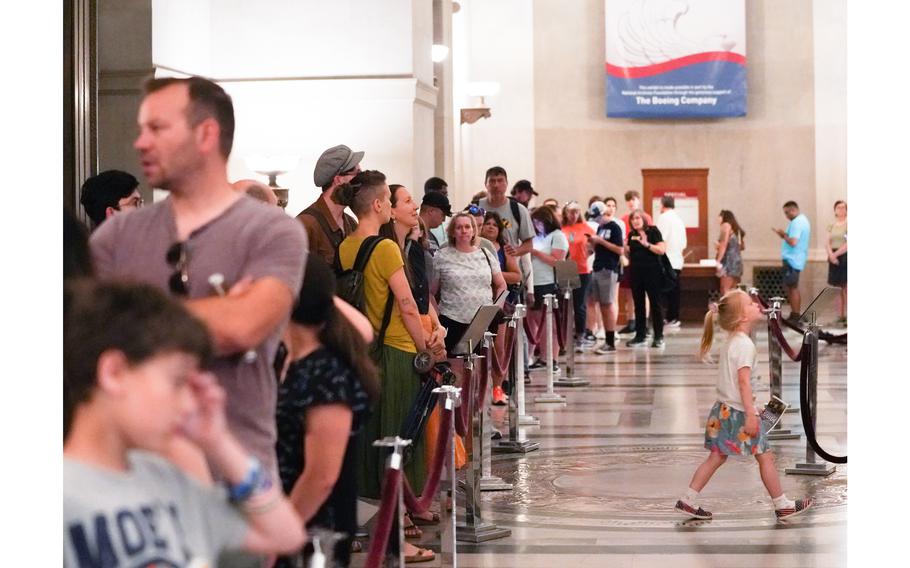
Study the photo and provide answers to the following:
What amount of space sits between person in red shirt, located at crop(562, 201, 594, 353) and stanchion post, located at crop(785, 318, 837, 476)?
6607mm

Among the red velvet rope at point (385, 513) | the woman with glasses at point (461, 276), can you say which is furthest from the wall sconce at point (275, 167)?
the woman with glasses at point (461, 276)

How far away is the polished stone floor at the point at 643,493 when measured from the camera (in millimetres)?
6223

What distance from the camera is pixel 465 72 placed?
72.3 feet

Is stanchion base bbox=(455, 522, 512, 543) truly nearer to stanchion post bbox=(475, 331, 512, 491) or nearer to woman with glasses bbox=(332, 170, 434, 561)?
stanchion post bbox=(475, 331, 512, 491)

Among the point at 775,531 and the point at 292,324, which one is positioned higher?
the point at 292,324

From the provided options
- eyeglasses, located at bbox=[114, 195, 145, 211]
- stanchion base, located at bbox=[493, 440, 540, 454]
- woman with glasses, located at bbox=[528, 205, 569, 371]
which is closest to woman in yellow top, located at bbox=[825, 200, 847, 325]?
eyeglasses, located at bbox=[114, 195, 145, 211]

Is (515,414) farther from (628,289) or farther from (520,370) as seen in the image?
(628,289)

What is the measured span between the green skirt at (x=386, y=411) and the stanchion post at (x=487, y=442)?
74.1 inches

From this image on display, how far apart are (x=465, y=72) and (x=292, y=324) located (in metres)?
19.2

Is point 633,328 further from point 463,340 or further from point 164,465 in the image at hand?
point 164,465

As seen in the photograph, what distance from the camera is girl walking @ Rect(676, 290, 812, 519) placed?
6617 millimetres

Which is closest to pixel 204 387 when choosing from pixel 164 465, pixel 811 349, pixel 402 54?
pixel 164 465

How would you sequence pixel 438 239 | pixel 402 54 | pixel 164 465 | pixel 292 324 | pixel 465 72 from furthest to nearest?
1. pixel 465 72
2. pixel 438 239
3. pixel 402 54
4. pixel 292 324
5. pixel 164 465

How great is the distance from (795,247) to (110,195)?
7542 millimetres
